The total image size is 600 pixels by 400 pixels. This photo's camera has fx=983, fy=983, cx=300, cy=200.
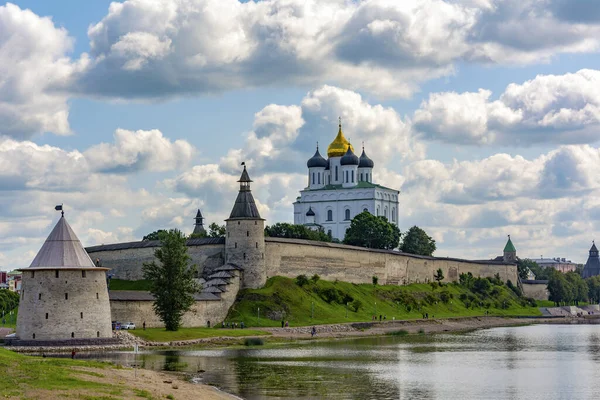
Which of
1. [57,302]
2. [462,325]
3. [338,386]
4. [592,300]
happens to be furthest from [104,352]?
[592,300]

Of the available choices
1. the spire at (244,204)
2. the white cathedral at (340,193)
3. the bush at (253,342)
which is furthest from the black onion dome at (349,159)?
the bush at (253,342)

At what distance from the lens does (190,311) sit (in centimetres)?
6234

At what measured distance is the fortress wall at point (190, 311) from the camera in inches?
2243

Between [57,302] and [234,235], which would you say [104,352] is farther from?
[234,235]

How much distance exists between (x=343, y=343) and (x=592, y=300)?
95.6 m

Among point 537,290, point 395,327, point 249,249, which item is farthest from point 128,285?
Result: point 537,290

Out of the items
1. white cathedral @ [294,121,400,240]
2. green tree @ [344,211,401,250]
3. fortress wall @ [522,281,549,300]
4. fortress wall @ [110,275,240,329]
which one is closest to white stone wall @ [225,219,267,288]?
fortress wall @ [110,275,240,329]

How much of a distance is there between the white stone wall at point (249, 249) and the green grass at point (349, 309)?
123cm

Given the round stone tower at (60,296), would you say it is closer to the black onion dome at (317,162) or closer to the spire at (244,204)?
the spire at (244,204)

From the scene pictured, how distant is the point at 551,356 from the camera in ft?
170

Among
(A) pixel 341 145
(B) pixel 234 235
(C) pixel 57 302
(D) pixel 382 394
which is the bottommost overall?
(D) pixel 382 394

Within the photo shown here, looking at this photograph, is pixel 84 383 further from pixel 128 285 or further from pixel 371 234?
pixel 371 234

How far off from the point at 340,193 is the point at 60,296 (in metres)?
82.1

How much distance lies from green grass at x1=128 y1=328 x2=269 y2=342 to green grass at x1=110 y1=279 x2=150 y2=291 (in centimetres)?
1592
